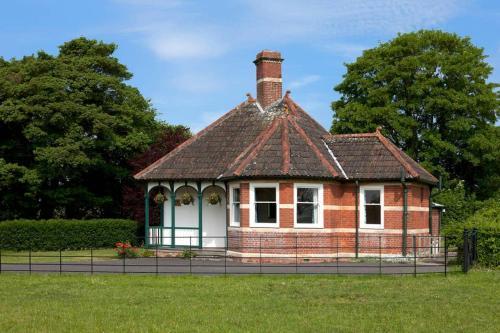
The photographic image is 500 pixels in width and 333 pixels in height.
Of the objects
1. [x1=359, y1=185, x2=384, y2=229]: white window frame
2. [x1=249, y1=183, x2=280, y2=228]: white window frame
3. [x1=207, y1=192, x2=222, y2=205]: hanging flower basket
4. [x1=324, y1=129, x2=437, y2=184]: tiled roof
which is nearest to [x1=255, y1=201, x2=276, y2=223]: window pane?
[x1=249, y1=183, x2=280, y2=228]: white window frame

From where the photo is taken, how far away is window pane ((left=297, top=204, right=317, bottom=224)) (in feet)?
89.9

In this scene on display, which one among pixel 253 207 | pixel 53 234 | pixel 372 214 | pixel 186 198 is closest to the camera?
pixel 253 207

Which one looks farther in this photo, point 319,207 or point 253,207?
point 319,207

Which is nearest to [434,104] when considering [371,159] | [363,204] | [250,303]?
[371,159]

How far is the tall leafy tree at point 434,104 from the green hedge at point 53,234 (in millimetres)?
17960

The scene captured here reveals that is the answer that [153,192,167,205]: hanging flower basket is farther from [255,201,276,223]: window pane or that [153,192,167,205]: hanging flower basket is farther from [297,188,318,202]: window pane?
[297,188,318,202]: window pane

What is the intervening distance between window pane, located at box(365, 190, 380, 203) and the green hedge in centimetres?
1468

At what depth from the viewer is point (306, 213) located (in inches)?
1083

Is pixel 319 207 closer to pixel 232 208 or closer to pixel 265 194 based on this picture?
pixel 265 194

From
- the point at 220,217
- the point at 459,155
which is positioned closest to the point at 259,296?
the point at 220,217

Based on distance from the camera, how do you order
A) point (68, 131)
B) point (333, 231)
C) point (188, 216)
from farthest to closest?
point (68, 131) < point (188, 216) < point (333, 231)

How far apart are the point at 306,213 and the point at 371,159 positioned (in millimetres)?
3867

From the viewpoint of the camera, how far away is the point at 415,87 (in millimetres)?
Result: 42375

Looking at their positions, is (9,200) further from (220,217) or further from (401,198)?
(401,198)
